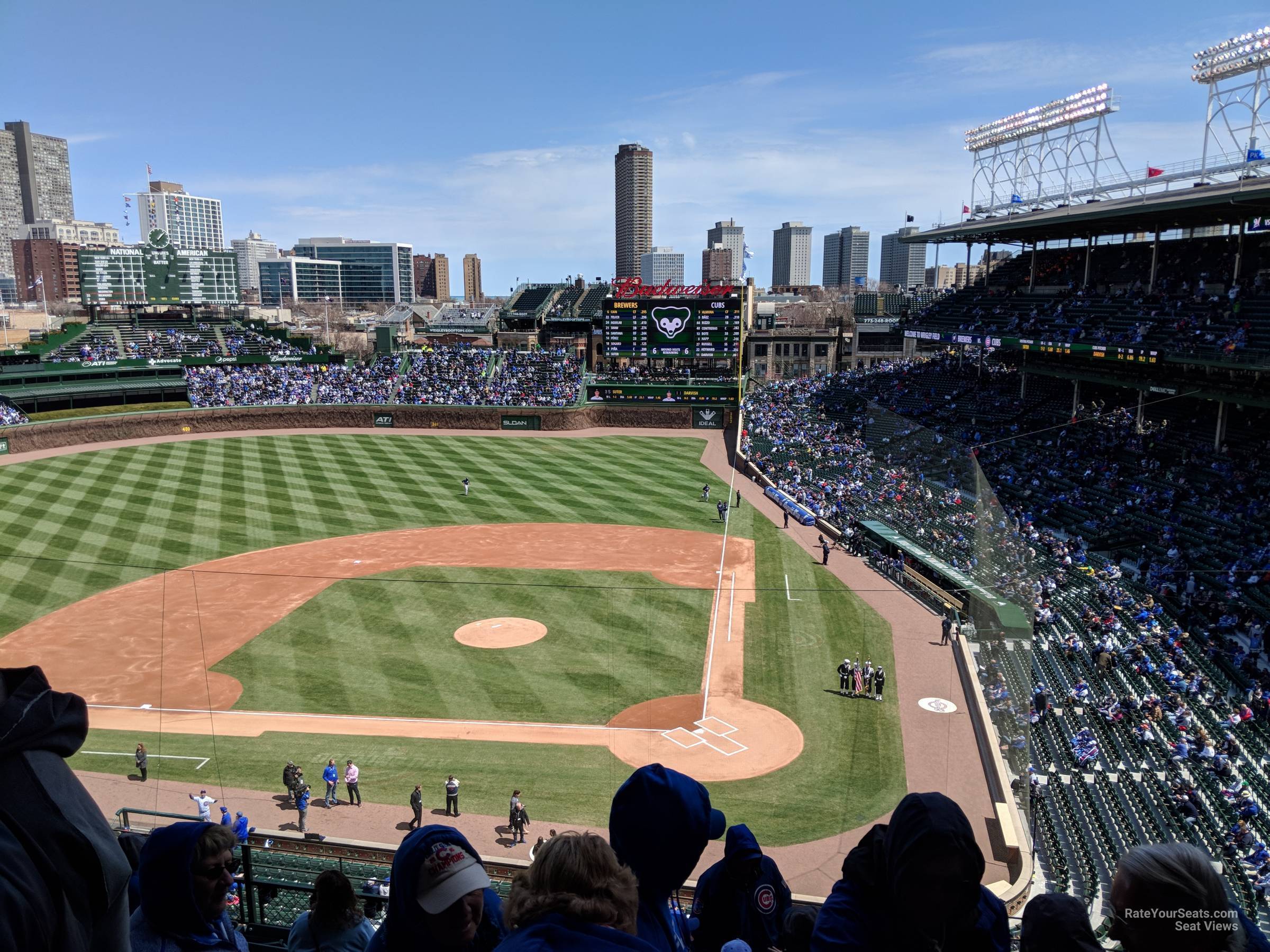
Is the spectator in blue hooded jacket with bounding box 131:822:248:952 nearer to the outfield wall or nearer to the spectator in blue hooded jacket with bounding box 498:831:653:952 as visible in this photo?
the spectator in blue hooded jacket with bounding box 498:831:653:952

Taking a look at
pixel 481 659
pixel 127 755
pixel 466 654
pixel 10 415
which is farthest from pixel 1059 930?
pixel 10 415

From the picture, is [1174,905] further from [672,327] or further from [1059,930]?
[672,327]

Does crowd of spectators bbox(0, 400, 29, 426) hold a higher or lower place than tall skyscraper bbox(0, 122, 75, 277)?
lower

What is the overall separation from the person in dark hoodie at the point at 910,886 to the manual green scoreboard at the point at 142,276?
7511 cm

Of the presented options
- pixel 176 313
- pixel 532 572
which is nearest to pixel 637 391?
pixel 532 572

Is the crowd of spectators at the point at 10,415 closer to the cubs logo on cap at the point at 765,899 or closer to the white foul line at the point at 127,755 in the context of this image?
the white foul line at the point at 127,755

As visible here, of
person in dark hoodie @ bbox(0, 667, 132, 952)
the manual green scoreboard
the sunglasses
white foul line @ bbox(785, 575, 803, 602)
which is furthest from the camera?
the manual green scoreboard

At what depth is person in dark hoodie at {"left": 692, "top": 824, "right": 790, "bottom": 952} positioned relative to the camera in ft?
12.8

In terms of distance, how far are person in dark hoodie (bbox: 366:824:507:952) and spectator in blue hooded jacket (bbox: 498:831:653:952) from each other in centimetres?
66

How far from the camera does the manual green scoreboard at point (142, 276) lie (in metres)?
66.1

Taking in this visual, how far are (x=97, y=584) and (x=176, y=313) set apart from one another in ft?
191

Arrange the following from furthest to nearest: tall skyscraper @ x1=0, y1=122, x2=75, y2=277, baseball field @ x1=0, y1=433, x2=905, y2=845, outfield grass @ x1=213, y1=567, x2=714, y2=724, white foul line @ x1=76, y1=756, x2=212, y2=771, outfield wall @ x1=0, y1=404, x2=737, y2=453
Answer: tall skyscraper @ x1=0, y1=122, x2=75, y2=277
outfield wall @ x1=0, y1=404, x2=737, y2=453
outfield grass @ x1=213, y1=567, x2=714, y2=724
baseball field @ x1=0, y1=433, x2=905, y2=845
white foul line @ x1=76, y1=756, x2=212, y2=771

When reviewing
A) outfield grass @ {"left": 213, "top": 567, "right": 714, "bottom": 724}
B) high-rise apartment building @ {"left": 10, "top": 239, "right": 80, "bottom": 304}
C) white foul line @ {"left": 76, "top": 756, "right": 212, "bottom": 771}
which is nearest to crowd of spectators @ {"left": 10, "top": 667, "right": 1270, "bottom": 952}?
white foul line @ {"left": 76, "top": 756, "right": 212, "bottom": 771}

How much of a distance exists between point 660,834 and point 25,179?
21868cm
